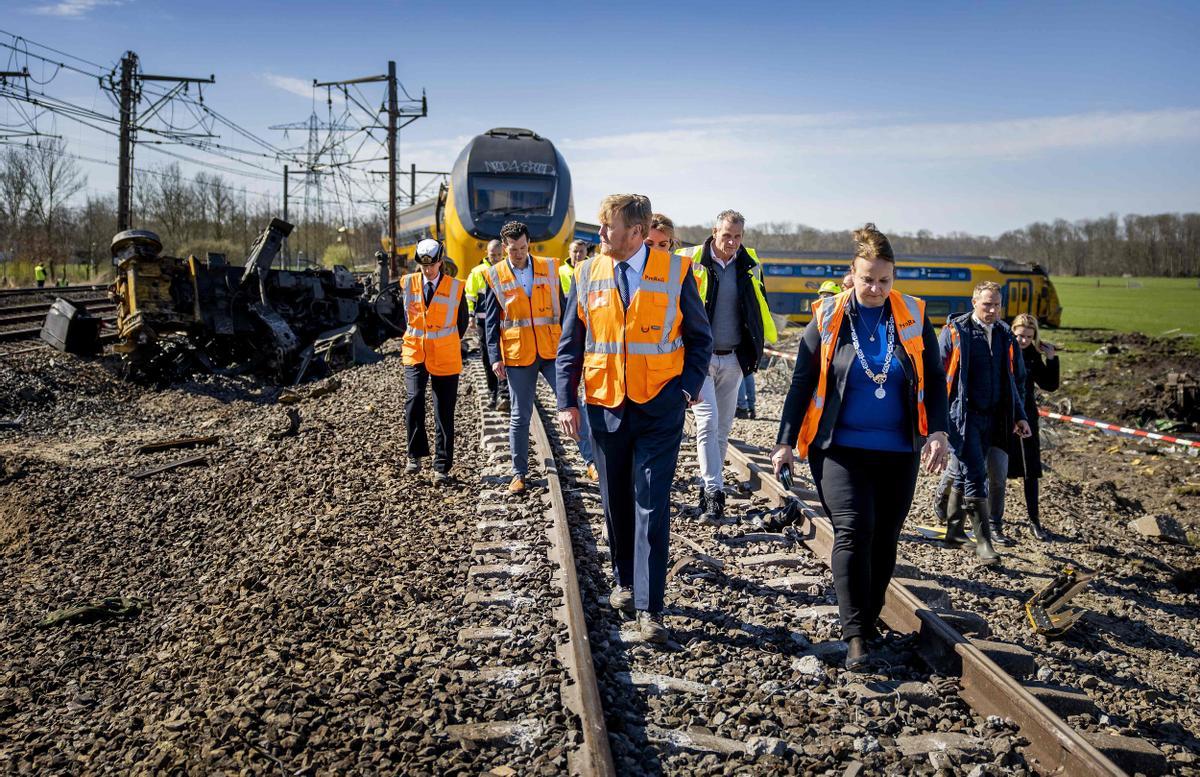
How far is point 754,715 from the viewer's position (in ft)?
10.3

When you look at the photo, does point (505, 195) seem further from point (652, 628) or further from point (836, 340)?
point (652, 628)

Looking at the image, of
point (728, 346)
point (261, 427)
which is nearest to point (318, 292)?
point (261, 427)

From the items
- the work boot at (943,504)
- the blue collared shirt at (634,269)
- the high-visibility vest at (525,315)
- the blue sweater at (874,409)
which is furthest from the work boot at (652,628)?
the work boot at (943,504)

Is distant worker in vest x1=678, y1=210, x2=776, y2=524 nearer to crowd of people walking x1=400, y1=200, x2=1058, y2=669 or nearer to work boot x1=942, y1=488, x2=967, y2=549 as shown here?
crowd of people walking x1=400, y1=200, x2=1058, y2=669

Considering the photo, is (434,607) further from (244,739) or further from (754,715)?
(754,715)

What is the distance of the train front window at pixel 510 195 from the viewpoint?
49.3 feet

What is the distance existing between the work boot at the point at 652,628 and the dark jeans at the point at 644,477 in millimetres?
38

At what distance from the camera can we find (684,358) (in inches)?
153

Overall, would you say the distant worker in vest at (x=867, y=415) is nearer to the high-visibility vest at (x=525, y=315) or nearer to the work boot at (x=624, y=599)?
the work boot at (x=624, y=599)

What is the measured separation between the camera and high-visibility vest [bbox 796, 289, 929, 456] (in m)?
3.53

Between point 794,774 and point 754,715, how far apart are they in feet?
1.18

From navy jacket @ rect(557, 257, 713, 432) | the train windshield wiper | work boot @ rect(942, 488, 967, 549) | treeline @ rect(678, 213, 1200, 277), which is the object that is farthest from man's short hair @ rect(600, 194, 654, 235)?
treeline @ rect(678, 213, 1200, 277)

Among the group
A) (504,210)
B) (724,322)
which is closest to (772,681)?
(724,322)

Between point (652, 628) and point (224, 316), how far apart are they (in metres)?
12.5
